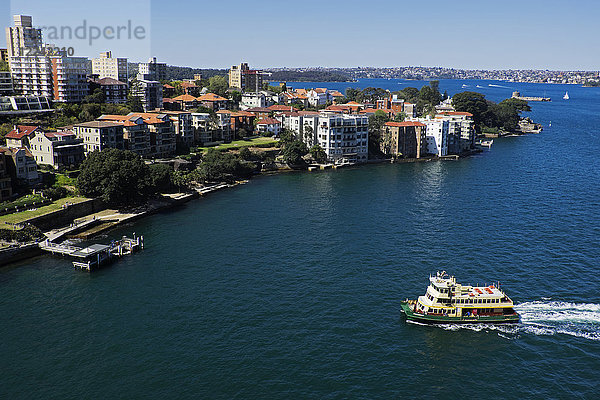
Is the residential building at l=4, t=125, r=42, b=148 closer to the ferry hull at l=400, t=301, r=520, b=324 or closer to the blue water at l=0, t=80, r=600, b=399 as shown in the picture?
the blue water at l=0, t=80, r=600, b=399

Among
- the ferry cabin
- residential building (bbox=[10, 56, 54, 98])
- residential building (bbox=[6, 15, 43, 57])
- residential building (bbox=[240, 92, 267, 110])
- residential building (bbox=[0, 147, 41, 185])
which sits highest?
residential building (bbox=[6, 15, 43, 57])

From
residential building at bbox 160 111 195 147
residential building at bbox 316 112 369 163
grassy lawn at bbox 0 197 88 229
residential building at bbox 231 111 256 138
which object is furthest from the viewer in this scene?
residential building at bbox 231 111 256 138

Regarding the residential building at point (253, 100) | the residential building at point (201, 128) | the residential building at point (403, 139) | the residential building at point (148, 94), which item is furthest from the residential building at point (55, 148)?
the residential building at point (253, 100)

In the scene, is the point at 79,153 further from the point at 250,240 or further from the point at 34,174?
the point at 250,240

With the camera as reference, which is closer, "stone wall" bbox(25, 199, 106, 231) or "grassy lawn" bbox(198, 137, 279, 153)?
"stone wall" bbox(25, 199, 106, 231)

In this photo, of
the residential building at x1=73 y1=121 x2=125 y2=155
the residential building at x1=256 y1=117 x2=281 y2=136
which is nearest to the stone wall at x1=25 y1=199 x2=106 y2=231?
the residential building at x1=73 y1=121 x2=125 y2=155

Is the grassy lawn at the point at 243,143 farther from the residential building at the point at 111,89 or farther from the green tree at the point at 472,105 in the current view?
the green tree at the point at 472,105
